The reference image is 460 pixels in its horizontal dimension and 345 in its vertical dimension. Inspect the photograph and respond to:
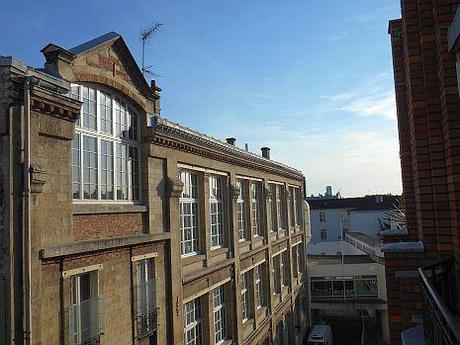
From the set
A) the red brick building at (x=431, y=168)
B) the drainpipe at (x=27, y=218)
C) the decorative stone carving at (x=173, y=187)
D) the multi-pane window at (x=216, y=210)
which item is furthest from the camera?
the multi-pane window at (x=216, y=210)

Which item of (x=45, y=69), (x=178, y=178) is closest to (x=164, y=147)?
(x=178, y=178)

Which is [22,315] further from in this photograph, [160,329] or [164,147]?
[164,147]

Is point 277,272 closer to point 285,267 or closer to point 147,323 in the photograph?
point 285,267

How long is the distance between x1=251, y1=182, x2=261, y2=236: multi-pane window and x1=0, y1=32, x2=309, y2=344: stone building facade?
11.2ft

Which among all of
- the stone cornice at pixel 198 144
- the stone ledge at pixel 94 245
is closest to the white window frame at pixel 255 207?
the stone cornice at pixel 198 144

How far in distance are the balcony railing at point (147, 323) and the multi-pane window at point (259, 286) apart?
32.9 feet

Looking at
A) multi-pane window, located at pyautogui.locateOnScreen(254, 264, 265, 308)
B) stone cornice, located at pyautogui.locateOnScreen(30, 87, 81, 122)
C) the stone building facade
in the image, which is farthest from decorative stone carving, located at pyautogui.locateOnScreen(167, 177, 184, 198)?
multi-pane window, located at pyautogui.locateOnScreen(254, 264, 265, 308)

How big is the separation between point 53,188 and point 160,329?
17.3 feet

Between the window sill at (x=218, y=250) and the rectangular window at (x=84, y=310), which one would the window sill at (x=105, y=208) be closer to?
the rectangular window at (x=84, y=310)

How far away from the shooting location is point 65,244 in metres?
8.34

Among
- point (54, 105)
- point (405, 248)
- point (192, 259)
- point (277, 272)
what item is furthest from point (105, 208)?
point (277, 272)

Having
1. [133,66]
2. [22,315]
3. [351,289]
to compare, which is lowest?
[351,289]

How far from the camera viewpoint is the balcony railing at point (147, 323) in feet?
34.5

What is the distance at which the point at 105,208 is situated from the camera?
386 inches
